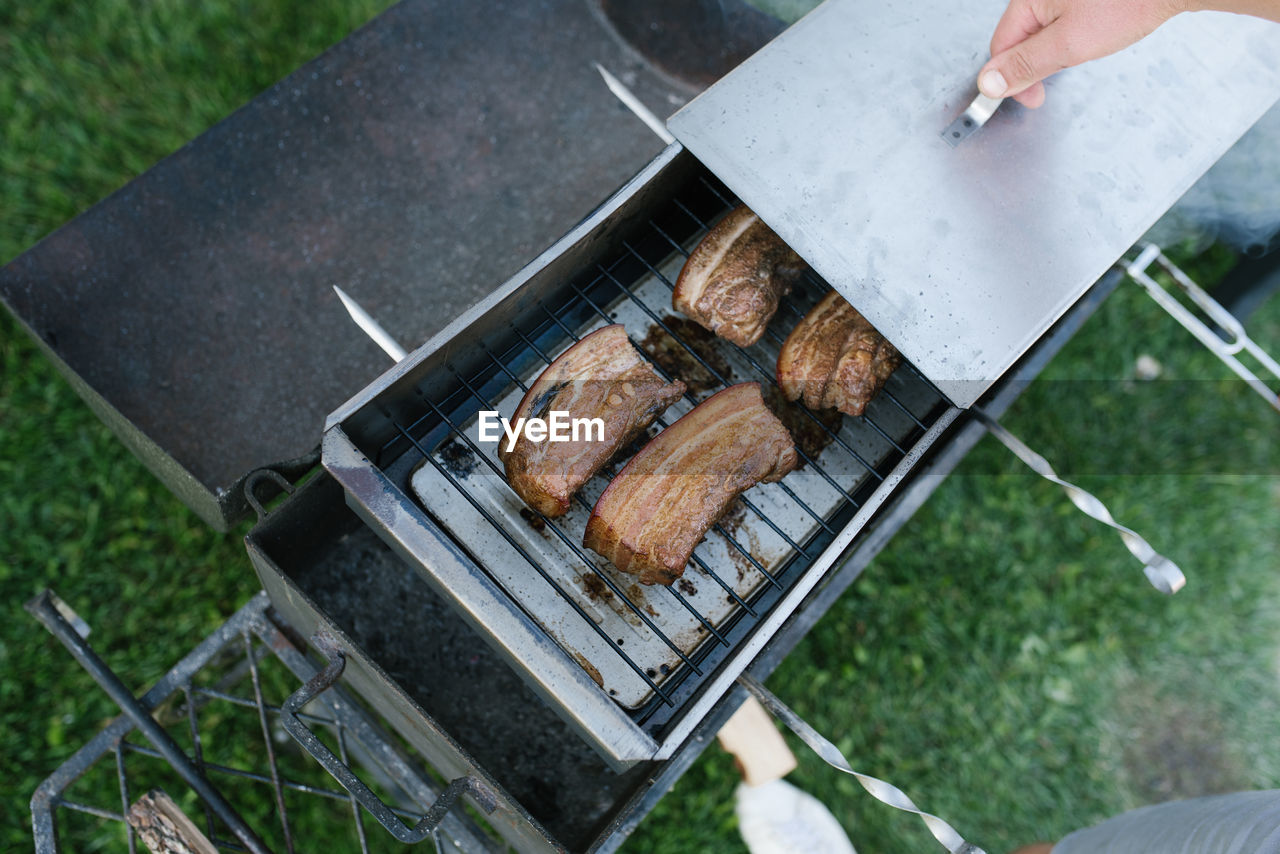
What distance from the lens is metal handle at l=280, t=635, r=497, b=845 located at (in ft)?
7.17

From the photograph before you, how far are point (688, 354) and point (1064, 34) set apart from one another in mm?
1418

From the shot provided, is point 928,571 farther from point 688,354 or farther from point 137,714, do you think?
point 137,714

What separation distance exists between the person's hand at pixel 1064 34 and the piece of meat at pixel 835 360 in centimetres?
Answer: 76

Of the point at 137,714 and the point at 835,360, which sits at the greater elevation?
the point at 137,714

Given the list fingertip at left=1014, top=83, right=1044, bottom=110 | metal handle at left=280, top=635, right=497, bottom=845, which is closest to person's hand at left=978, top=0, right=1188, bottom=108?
fingertip at left=1014, top=83, right=1044, bottom=110

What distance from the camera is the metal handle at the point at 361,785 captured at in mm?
2186

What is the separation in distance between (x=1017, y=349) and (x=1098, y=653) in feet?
9.28

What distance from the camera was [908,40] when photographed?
2.56 metres

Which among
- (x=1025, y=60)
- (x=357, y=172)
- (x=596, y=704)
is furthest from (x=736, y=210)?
(x=357, y=172)

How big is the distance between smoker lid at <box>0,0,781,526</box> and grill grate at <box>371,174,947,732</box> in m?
0.99

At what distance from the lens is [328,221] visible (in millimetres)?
3746

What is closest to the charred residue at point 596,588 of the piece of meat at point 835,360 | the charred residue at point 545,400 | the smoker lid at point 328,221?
the charred residue at point 545,400

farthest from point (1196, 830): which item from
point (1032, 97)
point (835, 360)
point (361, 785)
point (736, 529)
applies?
point (361, 785)

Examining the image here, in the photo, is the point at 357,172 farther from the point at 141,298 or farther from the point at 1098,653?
the point at 1098,653
